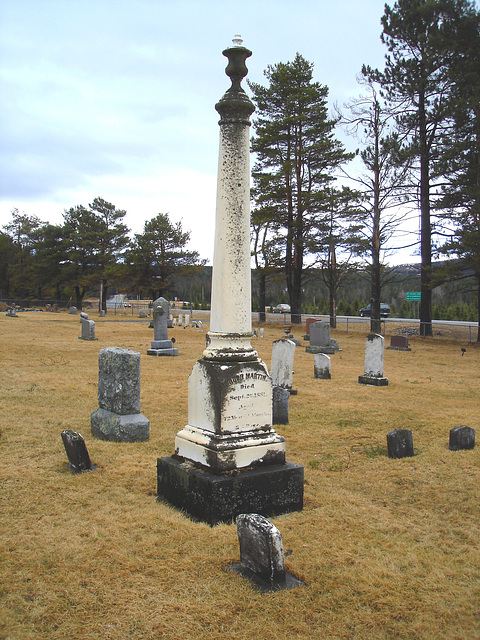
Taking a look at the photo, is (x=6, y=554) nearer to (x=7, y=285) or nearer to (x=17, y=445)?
(x=17, y=445)

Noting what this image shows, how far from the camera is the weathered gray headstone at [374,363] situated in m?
12.3

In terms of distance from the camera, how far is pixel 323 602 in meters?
3.19

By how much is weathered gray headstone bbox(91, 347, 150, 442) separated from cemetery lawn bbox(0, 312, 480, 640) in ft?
0.83

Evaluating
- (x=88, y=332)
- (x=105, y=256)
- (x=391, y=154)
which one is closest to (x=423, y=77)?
(x=391, y=154)


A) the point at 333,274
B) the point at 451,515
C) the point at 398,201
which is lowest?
the point at 451,515

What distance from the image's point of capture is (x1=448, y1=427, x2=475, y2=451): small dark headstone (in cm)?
666

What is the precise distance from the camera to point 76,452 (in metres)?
5.44

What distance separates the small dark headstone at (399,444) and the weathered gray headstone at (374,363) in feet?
19.5

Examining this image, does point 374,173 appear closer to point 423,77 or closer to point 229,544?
point 423,77

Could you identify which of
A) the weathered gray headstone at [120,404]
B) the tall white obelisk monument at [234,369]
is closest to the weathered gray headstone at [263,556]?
the tall white obelisk monument at [234,369]

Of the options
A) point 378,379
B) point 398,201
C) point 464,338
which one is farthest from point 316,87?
point 378,379

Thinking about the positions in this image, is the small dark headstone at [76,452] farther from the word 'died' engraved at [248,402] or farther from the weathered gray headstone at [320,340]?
the weathered gray headstone at [320,340]

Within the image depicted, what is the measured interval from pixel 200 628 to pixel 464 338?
26152 millimetres

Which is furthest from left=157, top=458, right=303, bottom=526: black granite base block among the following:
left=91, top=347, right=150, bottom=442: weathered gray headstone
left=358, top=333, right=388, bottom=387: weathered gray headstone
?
left=358, top=333, right=388, bottom=387: weathered gray headstone
